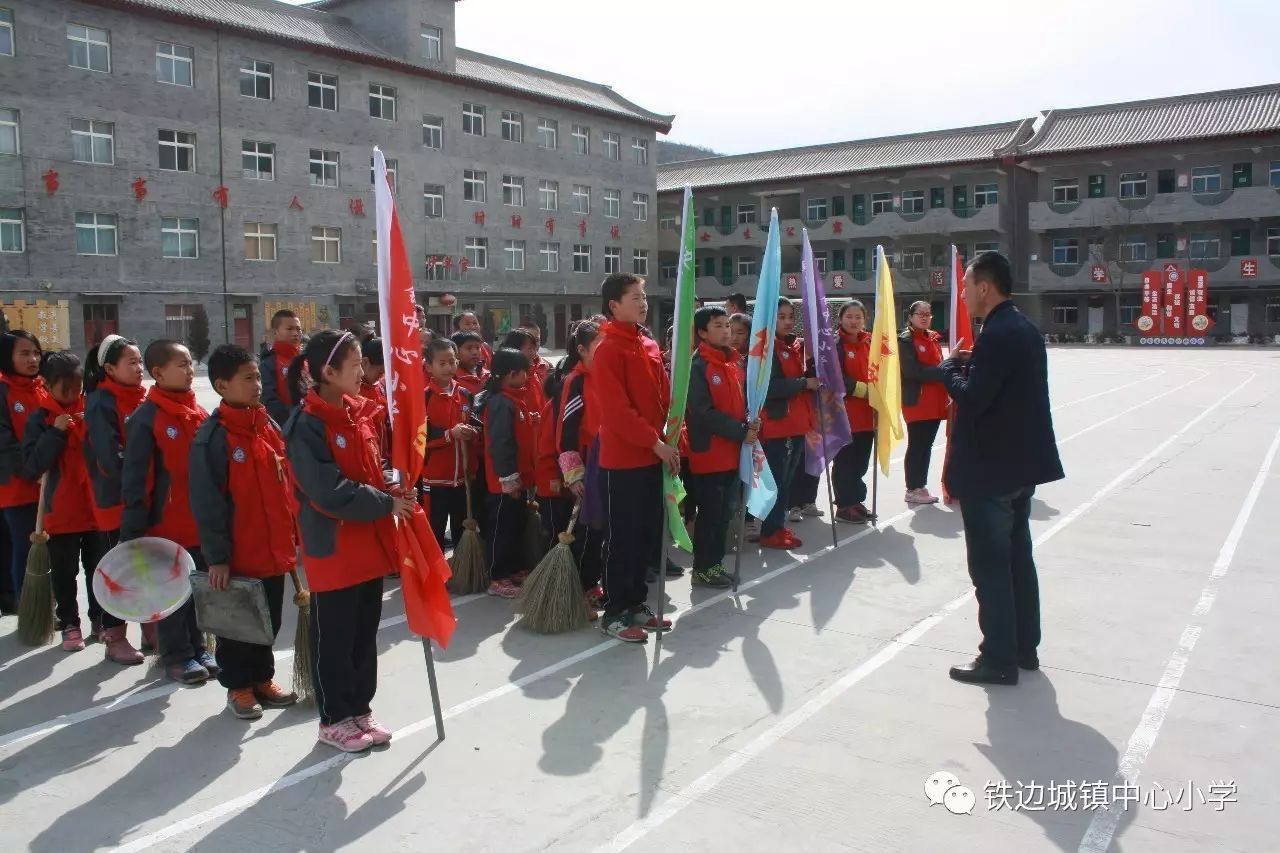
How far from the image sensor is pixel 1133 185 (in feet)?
132

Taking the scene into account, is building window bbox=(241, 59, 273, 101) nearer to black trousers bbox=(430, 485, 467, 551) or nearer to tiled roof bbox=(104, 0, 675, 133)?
tiled roof bbox=(104, 0, 675, 133)

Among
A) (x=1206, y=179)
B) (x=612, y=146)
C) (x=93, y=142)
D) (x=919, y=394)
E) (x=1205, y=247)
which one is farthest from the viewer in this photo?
(x=612, y=146)

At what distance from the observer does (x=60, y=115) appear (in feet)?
89.4

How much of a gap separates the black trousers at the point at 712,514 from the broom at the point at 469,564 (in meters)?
1.27

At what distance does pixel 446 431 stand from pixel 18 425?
2225mm

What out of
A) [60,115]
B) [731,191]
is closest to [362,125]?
[60,115]

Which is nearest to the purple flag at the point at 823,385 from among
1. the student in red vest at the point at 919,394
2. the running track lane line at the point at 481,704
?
the running track lane line at the point at 481,704

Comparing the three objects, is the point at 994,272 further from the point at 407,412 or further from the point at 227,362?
the point at 227,362

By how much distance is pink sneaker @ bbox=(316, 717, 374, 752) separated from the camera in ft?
12.2

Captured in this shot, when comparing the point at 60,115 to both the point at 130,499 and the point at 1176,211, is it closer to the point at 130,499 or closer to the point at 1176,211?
the point at 130,499

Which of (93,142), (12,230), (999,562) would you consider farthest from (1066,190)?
(999,562)

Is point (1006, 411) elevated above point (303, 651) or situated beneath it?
elevated above

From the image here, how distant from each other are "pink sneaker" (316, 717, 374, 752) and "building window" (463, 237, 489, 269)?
35855 millimetres

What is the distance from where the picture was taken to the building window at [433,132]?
3659 cm
